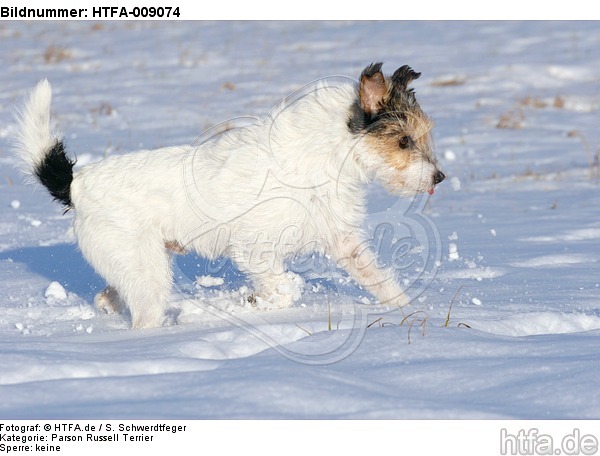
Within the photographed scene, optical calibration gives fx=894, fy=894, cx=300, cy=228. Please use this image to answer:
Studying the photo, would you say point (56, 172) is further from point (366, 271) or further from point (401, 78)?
point (401, 78)

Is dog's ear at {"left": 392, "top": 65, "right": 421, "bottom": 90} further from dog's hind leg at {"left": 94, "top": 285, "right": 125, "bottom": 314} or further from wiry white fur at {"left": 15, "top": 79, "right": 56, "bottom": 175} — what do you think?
dog's hind leg at {"left": 94, "top": 285, "right": 125, "bottom": 314}

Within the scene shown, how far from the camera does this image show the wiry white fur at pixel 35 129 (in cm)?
466

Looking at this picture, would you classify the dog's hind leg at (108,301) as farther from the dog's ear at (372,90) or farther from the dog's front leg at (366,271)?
the dog's ear at (372,90)

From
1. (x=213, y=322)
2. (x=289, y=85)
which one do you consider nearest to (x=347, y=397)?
(x=213, y=322)

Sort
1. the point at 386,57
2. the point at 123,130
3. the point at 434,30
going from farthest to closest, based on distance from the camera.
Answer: the point at 434,30 < the point at 386,57 < the point at 123,130

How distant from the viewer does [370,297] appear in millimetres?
5094

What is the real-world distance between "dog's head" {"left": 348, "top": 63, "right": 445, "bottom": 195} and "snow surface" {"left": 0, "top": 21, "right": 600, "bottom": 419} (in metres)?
0.67

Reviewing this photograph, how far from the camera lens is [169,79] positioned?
13.7 meters

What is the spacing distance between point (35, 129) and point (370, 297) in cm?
206

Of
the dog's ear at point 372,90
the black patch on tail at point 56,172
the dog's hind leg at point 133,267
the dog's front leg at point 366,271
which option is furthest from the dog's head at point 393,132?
the black patch on tail at point 56,172

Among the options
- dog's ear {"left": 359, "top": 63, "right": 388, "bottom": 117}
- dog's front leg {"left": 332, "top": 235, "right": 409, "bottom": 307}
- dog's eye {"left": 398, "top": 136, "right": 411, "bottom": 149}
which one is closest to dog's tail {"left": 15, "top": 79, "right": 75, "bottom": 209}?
dog's front leg {"left": 332, "top": 235, "right": 409, "bottom": 307}

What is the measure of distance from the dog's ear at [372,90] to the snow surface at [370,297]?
1056mm

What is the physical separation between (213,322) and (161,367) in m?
1.05

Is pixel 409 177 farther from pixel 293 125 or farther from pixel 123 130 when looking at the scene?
pixel 123 130
